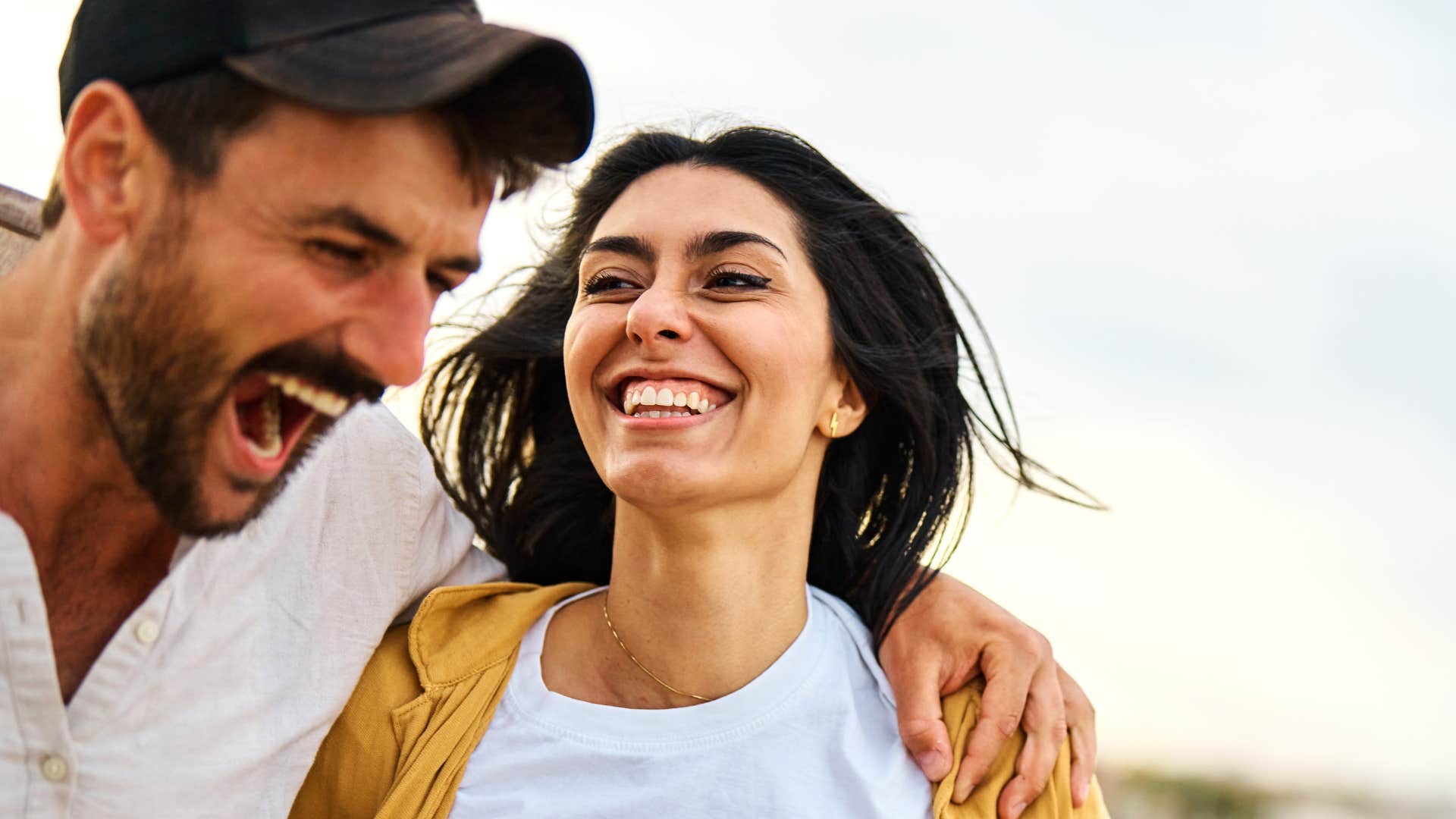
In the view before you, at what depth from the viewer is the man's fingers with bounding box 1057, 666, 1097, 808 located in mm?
2467

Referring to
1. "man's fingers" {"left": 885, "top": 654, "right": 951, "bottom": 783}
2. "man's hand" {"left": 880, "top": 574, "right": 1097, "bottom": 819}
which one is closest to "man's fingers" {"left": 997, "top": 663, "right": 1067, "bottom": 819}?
"man's hand" {"left": 880, "top": 574, "right": 1097, "bottom": 819}

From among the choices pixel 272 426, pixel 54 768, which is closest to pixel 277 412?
pixel 272 426

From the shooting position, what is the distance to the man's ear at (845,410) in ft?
9.17

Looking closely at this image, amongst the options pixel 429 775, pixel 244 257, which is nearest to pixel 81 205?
pixel 244 257

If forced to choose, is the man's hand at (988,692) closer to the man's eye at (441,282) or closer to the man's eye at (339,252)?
the man's eye at (441,282)

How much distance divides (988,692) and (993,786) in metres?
0.17

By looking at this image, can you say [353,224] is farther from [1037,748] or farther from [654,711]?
[1037,748]

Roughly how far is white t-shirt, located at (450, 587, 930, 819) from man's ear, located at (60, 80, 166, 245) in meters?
1.37

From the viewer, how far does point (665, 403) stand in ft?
8.11

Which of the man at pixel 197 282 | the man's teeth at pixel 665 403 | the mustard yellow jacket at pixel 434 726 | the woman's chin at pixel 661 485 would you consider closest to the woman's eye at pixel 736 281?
the man's teeth at pixel 665 403

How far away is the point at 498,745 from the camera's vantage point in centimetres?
244

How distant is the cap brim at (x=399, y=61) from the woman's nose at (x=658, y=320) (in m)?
1.13

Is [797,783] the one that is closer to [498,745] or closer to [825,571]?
[498,745]

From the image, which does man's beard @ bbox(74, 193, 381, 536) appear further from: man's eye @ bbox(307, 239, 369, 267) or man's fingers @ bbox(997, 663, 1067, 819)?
man's fingers @ bbox(997, 663, 1067, 819)
